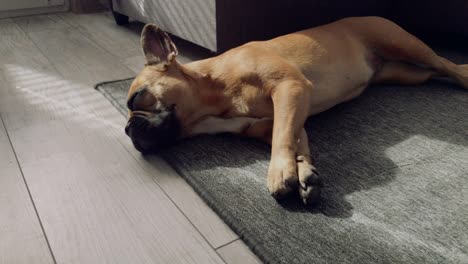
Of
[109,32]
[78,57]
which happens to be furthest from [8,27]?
[78,57]

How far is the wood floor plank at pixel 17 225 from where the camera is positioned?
105 cm

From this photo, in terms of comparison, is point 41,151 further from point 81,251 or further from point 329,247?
point 329,247

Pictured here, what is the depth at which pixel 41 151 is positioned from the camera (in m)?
1.55

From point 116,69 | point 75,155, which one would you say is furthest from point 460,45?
point 75,155

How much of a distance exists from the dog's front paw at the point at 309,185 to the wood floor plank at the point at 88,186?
30 cm

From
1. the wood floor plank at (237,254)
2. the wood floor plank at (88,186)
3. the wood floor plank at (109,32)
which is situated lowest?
the wood floor plank at (109,32)

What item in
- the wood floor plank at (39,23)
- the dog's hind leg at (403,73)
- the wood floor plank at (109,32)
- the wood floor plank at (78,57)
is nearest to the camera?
the dog's hind leg at (403,73)

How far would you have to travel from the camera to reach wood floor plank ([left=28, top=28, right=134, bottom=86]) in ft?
7.81

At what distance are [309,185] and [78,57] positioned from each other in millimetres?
Answer: 2066

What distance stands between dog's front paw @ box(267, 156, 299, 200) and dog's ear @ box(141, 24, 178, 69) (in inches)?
25.1

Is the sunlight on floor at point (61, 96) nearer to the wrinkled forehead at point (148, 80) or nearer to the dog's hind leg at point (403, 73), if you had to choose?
the wrinkled forehead at point (148, 80)

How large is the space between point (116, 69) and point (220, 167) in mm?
Result: 1336

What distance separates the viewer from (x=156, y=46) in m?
1.64

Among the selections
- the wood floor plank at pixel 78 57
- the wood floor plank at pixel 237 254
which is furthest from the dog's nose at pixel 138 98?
the wood floor plank at pixel 78 57
